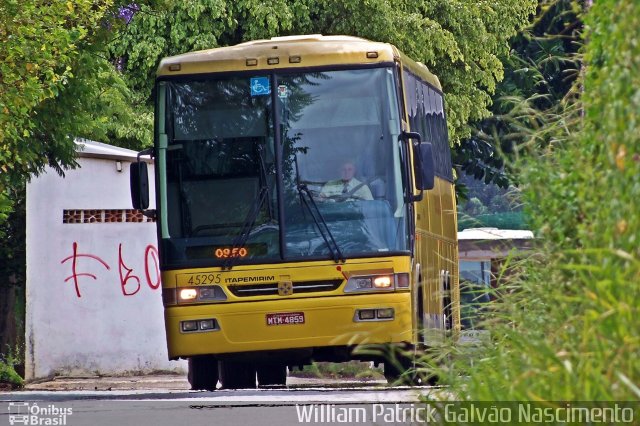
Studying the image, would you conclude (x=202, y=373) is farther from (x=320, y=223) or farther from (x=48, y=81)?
(x=48, y=81)

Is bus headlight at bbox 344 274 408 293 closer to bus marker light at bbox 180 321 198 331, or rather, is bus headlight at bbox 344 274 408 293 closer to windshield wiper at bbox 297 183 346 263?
windshield wiper at bbox 297 183 346 263

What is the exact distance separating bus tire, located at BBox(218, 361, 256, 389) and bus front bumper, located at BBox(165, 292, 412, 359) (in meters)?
2.41

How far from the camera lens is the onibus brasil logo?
46.5 feet

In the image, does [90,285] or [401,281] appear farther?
[90,285]

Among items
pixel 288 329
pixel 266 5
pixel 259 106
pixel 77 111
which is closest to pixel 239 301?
pixel 288 329

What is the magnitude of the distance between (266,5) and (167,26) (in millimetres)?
1934

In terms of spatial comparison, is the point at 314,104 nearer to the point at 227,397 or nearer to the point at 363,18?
the point at 227,397

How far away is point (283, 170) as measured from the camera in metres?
17.8

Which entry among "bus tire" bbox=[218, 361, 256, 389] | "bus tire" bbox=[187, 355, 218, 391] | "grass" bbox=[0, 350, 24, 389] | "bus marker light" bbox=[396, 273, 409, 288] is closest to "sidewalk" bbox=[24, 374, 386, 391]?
"grass" bbox=[0, 350, 24, 389]

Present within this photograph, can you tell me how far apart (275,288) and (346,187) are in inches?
48.3

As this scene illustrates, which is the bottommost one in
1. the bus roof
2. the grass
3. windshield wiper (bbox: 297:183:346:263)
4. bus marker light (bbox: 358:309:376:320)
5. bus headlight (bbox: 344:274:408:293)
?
the grass

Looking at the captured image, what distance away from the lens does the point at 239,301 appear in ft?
57.6

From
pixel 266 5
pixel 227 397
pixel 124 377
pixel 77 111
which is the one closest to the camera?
pixel 227 397

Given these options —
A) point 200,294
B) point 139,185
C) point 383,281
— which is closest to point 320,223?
point 383,281
